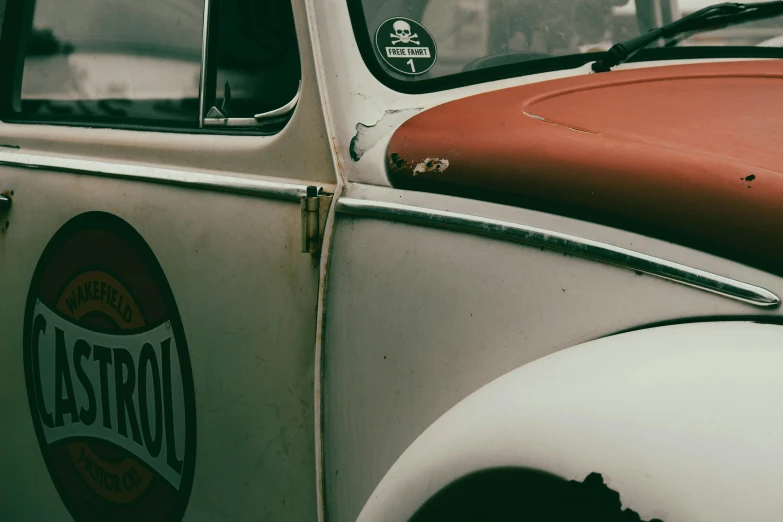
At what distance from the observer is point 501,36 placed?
1.66 metres

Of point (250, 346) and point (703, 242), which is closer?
point (703, 242)

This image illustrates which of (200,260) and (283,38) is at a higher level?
(283,38)

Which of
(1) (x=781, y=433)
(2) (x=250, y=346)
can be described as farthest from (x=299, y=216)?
(1) (x=781, y=433)

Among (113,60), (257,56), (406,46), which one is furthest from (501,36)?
(113,60)

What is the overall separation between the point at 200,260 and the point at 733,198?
977mm

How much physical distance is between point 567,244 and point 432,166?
273mm

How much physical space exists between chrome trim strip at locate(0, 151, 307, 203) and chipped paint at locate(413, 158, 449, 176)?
23 cm

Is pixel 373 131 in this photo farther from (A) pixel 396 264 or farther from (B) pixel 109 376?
(B) pixel 109 376

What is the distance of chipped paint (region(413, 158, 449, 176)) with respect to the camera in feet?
4.50

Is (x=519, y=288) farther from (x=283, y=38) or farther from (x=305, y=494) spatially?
(x=283, y=38)

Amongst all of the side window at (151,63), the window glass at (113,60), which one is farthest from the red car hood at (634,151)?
the window glass at (113,60)

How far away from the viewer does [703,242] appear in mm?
1139

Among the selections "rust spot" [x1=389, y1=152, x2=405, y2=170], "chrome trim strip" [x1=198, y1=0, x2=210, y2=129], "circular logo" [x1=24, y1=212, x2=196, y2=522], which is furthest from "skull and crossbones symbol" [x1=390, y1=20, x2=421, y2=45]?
"circular logo" [x1=24, y1=212, x2=196, y2=522]

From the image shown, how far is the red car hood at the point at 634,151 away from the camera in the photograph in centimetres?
113
